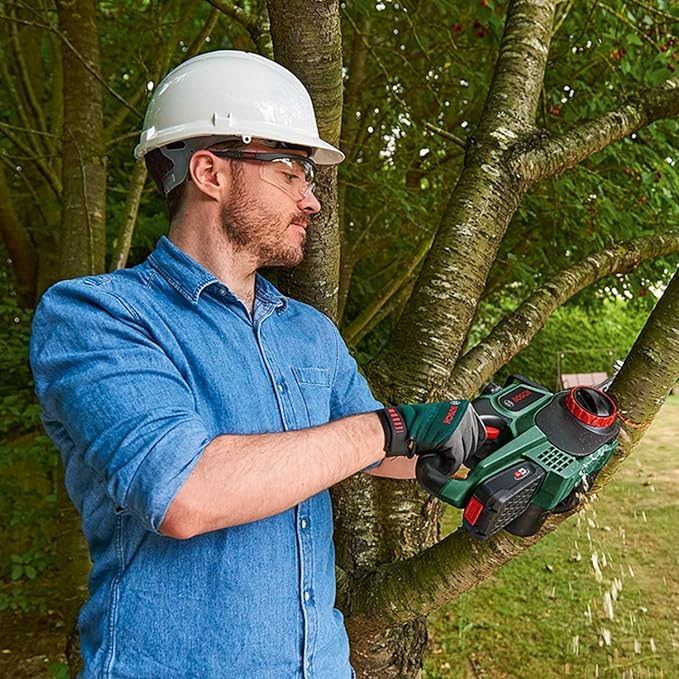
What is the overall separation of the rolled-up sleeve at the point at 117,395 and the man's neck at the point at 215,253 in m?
0.31

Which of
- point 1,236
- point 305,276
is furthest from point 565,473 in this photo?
point 1,236

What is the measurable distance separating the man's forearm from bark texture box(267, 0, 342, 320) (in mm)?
925

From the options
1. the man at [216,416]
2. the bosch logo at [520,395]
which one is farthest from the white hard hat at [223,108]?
the bosch logo at [520,395]

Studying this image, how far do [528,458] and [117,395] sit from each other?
856mm

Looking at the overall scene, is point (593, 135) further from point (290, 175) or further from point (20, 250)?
point (20, 250)

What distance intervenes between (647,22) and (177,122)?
2581 mm

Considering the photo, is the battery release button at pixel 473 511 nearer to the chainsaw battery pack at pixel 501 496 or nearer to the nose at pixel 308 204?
the chainsaw battery pack at pixel 501 496

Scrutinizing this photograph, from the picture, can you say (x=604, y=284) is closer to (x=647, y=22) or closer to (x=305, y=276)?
(x=647, y=22)

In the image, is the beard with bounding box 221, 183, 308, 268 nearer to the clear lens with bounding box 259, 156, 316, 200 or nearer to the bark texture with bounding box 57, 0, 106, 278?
the clear lens with bounding box 259, 156, 316, 200

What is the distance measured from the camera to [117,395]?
4.25ft

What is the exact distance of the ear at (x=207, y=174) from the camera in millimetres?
1741

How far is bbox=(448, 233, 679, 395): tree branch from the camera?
2465mm

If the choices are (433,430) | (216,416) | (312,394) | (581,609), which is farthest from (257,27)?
(581,609)

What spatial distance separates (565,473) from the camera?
154cm
